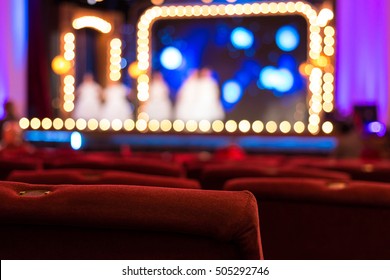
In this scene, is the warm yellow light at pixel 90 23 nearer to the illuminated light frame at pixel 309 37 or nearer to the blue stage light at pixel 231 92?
the illuminated light frame at pixel 309 37

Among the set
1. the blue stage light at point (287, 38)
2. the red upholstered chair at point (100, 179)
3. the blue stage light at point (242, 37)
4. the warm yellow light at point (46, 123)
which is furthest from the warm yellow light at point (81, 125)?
the red upholstered chair at point (100, 179)

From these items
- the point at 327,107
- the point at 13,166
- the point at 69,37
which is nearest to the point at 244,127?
the point at 327,107

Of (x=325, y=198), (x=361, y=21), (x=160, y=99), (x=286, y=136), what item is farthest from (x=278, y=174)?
(x=160, y=99)

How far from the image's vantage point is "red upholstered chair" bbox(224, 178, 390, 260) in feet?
4.20

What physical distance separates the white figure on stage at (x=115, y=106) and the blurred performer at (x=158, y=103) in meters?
0.40

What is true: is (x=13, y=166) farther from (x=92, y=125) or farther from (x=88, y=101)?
(x=88, y=101)

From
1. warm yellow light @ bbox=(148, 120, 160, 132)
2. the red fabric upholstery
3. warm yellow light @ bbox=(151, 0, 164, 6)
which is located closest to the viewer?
the red fabric upholstery

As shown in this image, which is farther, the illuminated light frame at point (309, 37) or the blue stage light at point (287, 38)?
the blue stage light at point (287, 38)

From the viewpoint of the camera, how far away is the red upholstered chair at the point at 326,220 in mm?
1279

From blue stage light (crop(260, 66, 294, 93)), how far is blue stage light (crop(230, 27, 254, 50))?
57cm

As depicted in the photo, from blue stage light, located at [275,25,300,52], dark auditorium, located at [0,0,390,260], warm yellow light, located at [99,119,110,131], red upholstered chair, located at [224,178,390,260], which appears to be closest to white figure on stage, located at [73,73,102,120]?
dark auditorium, located at [0,0,390,260]

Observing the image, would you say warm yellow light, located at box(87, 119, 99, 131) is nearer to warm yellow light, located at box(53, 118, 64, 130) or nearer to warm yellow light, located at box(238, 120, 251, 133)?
warm yellow light, located at box(53, 118, 64, 130)
